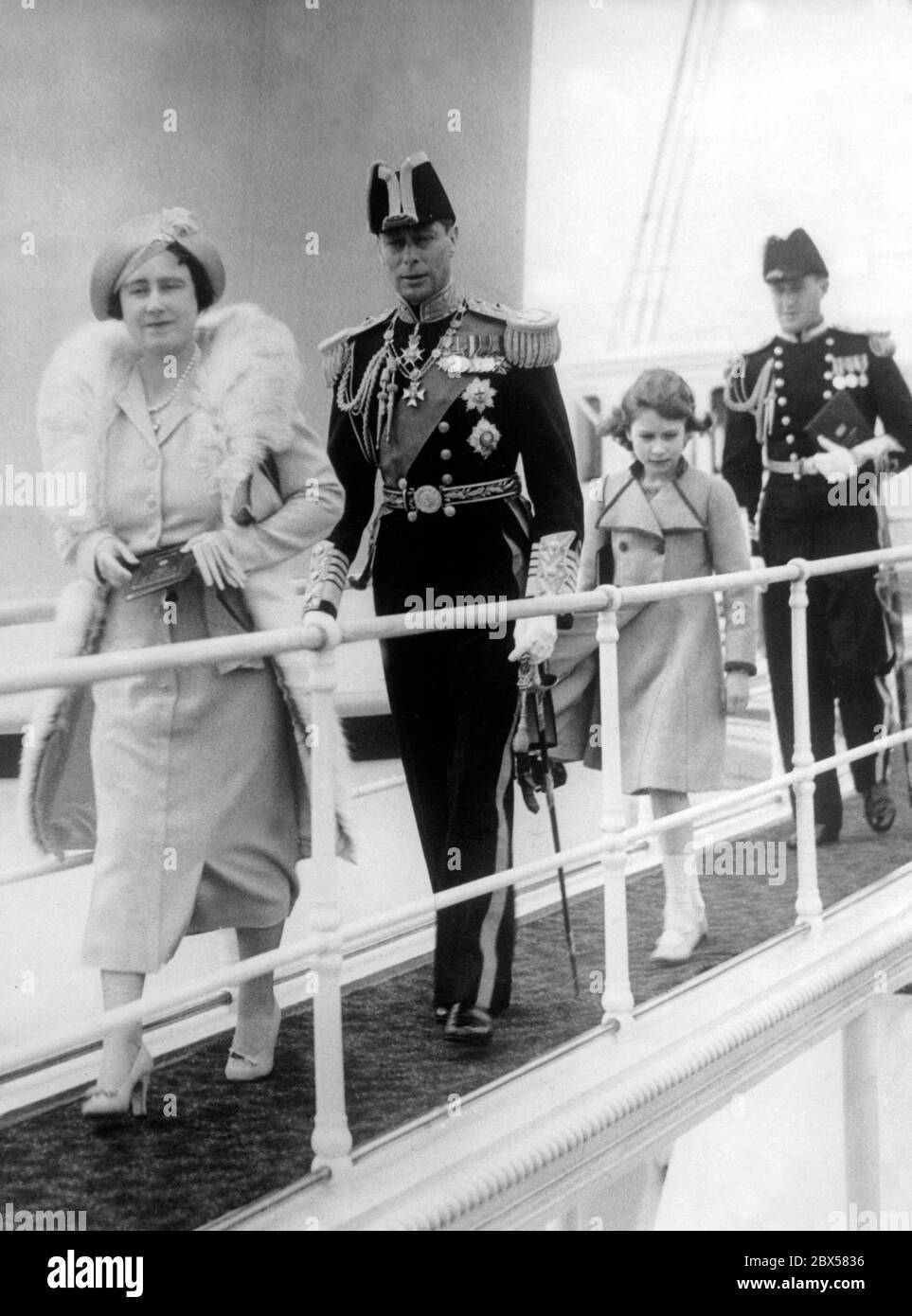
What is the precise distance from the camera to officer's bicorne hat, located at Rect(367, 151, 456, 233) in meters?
2.13

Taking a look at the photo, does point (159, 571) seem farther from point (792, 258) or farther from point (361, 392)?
point (792, 258)

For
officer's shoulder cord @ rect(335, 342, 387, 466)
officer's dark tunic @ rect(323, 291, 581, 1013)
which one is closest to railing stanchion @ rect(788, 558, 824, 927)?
officer's dark tunic @ rect(323, 291, 581, 1013)

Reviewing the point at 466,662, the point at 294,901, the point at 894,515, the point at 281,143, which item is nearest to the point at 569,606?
the point at 466,662

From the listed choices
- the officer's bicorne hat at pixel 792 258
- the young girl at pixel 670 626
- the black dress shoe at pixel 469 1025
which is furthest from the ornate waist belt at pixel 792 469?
the black dress shoe at pixel 469 1025

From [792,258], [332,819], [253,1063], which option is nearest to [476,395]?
[332,819]

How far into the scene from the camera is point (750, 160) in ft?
9.47

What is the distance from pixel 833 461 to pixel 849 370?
19cm

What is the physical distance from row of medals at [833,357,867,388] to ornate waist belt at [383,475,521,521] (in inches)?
50.4

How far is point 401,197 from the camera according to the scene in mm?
2131

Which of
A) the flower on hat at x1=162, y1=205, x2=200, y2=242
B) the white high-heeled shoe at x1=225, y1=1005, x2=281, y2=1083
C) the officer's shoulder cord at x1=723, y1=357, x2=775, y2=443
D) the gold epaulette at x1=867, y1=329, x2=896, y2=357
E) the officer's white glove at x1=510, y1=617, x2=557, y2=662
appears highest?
the flower on hat at x1=162, y1=205, x2=200, y2=242

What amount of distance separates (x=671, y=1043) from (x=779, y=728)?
45.6 inches

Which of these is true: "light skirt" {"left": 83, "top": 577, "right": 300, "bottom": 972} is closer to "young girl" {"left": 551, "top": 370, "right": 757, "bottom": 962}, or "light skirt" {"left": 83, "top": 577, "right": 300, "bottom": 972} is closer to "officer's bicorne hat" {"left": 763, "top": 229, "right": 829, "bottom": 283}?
"young girl" {"left": 551, "top": 370, "right": 757, "bottom": 962}

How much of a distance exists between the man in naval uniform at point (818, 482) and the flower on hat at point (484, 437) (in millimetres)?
978
